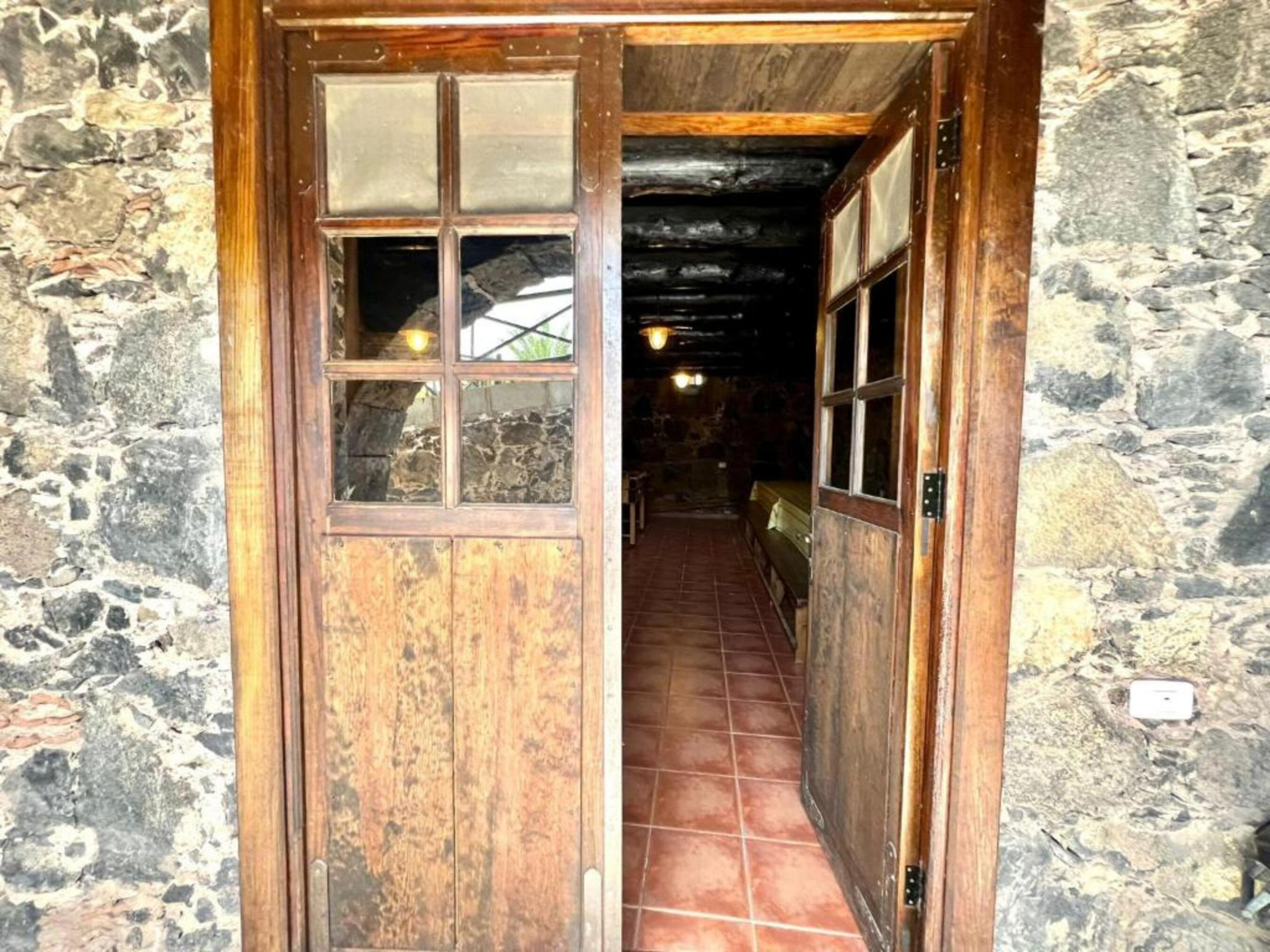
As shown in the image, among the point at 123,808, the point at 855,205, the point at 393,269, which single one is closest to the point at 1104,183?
the point at 855,205

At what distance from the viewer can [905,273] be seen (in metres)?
1.29

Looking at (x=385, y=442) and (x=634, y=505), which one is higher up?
(x=385, y=442)

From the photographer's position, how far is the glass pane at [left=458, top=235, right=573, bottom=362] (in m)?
1.22

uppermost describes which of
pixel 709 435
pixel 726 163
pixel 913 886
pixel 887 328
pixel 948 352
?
pixel 726 163

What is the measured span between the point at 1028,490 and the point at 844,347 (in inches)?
29.8

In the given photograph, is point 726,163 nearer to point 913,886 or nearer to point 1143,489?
point 1143,489

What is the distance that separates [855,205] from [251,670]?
6.46 ft

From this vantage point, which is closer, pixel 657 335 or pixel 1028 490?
pixel 1028 490

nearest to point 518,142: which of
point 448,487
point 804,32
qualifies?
point 804,32

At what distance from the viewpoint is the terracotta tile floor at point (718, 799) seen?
1449 mm

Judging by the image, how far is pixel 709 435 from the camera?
368 inches

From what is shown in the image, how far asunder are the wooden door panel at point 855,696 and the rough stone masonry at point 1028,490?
0.26 meters

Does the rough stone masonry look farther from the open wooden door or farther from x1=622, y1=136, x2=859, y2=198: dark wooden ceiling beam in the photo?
x1=622, y1=136, x2=859, y2=198: dark wooden ceiling beam

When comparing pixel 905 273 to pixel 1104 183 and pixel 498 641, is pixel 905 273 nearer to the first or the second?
pixel 1104 183
